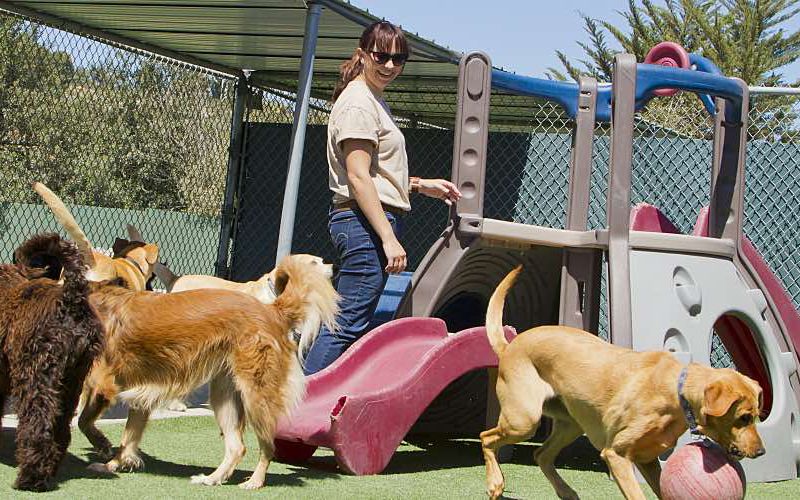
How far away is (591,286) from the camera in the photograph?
6430 mm

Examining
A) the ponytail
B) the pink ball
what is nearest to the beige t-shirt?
the ponytail

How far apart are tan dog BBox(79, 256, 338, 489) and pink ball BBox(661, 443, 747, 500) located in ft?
5.70

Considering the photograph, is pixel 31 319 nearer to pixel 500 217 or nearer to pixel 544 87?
pixel 544 87

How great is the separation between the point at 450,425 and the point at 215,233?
468 cm

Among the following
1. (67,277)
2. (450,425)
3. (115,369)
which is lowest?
(450,425)

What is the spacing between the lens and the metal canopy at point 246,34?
7.94 m

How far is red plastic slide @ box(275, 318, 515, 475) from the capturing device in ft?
17.9

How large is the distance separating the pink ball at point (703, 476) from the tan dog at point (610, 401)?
0.08 meters

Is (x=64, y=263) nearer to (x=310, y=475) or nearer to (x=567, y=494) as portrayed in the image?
(x=310, y=475)

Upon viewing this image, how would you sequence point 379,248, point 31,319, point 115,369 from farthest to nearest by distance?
point 379,248 < point 115,369 < point 31,319

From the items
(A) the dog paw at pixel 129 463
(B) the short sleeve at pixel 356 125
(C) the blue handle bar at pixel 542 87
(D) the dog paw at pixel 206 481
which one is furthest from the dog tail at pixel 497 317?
(A) the dog paw at pixel 129 463

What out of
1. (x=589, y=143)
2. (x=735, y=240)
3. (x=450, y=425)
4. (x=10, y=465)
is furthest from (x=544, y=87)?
(x=10, y=465)

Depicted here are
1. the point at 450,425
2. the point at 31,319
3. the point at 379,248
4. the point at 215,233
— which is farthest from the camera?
the point at 215,233

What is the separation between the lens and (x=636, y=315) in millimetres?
5969
